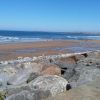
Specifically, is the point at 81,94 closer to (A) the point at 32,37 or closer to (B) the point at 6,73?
(B) the point at 6,73

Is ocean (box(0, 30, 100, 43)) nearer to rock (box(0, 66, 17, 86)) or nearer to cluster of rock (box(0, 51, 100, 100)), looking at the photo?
rock (box(0, 66, 17, 86))

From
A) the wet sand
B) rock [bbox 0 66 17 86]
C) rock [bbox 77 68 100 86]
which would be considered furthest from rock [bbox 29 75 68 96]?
the wet sand

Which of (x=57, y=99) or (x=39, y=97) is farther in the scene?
(x=39, y=97)

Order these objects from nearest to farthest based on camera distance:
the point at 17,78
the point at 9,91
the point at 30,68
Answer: the point at 9,91 < the point at 17,78 < the point at 30,68

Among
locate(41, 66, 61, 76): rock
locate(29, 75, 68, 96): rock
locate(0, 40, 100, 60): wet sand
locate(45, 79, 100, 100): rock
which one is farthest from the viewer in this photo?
locate(0, 40, 100, 60): wet sand

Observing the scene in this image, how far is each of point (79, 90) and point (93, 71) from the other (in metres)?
4.44

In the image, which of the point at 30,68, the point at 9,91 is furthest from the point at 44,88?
the point at 30,68

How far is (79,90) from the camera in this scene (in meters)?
4.41

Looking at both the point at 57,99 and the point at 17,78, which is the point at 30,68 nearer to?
the point at 17,78

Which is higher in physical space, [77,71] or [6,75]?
[77,71]

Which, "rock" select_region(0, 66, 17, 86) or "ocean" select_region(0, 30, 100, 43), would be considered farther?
"ocean" select_region(0, 30, 100, 43)

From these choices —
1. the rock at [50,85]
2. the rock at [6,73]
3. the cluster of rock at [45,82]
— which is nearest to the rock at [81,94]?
the cluster of rock at [45,82]

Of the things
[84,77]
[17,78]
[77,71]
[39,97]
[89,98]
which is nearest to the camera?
[89,98]

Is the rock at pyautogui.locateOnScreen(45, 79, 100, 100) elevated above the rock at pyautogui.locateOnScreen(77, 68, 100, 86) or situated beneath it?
elevated above
